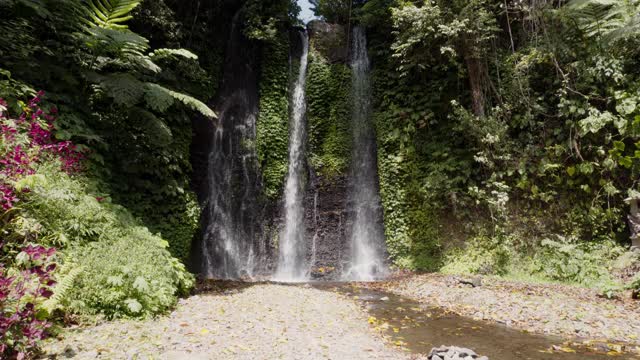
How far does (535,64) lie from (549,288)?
587cm

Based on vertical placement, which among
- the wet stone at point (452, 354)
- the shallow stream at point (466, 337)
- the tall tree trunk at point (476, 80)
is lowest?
the shallow stream at point (466, 337)

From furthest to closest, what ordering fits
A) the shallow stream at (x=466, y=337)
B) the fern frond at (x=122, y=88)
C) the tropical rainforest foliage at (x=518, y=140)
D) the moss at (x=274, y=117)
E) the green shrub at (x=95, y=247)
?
1. the moss at (x=274, y=117)
2. the tropical rainforest foliage at (x=518, y=140)
3. the fern frond at (x=122, y=88)
4. the shallow stream at (x=466, y=337)
5. the green shrub at (x=95, y=247)

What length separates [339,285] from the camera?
9.20m

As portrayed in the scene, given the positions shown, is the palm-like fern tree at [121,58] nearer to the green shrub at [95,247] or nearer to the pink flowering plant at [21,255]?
the pink flowering plant at [21,255]

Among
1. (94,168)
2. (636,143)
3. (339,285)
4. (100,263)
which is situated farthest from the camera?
(339,285)

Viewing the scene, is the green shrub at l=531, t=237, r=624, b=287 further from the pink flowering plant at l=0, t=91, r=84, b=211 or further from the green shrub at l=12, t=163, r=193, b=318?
the pink flowering plant at l=0, t=91, r=84, b=211

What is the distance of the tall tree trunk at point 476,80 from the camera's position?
998 cm

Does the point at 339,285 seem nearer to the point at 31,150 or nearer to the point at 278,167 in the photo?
the point at 278,167

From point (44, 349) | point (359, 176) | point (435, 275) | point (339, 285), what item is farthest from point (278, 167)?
point (44, 349)

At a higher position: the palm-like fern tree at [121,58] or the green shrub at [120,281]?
the palm-like fern tree at [121,58]

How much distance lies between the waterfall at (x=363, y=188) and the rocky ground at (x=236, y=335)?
4770 mm

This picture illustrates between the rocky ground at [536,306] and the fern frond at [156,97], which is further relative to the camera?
the fern frond at [156,97]

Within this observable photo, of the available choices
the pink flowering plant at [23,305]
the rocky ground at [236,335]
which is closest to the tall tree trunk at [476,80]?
the rocky ground at [236,335]

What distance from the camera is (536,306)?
641cm
